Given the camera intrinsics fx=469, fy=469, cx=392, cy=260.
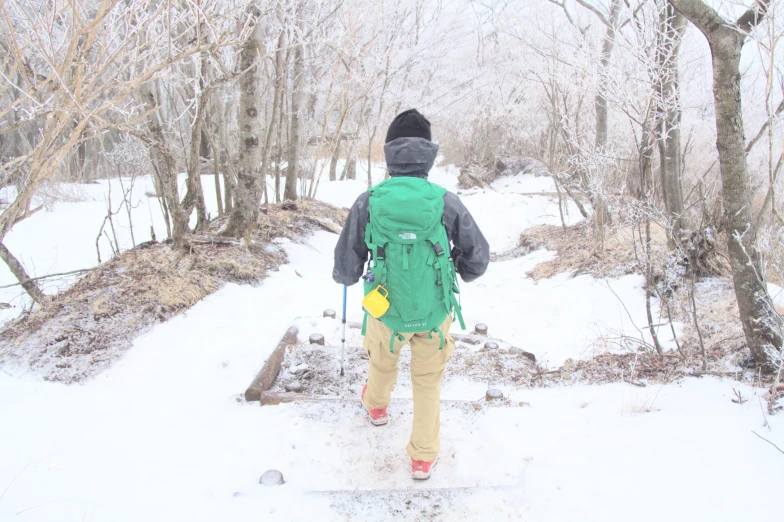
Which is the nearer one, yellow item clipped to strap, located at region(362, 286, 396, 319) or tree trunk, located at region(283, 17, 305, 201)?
yellow item clipped to strap, located at region(362, 286, 396, 319)

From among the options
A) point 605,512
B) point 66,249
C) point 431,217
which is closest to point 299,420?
point 431,217

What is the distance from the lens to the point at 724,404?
252cm

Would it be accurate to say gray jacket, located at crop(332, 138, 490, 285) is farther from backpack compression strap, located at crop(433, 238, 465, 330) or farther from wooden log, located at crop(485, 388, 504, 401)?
wooden log, located at crop(485, 388, 504, 401)

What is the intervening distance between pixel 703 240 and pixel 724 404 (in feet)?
8.83

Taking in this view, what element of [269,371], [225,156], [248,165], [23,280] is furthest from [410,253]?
[225,156]

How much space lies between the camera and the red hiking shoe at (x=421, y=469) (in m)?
2.29

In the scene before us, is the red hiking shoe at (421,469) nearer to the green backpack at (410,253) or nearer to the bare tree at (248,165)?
the green backpack at (410,253)

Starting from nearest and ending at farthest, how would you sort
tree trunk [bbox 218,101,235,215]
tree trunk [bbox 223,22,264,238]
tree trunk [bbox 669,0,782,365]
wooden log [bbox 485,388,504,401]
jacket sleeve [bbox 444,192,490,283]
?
jacket sleeve [bbox 444,192,490,283] → tree trunk [bbox 669,0,782,365] → wooden log [bbox 485,388,504,401] → tree trunk [bbox 223,22,264,238] → tree trunk [bbox 218,101,235,215]

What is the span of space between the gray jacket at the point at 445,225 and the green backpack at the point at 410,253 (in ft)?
0.21

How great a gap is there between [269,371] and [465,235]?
1724mm

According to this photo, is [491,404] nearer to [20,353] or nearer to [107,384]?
[107,384]

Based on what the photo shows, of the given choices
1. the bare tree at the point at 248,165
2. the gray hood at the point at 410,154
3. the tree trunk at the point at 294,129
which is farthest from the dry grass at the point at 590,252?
the tree trunk at the point at 294,129

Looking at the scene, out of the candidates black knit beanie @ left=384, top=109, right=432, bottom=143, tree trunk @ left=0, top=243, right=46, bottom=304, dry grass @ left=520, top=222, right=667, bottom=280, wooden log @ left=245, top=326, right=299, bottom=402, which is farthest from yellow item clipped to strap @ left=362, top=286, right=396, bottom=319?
dry grass @ left=520, top=222, right=667, bottom=280

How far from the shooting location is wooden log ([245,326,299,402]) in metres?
2.86
